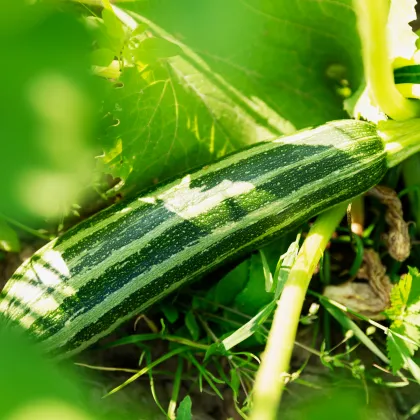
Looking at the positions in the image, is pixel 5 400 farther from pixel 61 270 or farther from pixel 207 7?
pixel 61 270

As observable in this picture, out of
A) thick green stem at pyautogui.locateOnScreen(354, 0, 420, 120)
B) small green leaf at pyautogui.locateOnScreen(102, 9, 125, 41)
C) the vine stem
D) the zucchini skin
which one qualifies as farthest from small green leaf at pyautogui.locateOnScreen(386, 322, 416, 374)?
small green leaf at pyautogui.locateOnScreen(102, 9, 125, 41)

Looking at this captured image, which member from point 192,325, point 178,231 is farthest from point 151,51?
point 192,325

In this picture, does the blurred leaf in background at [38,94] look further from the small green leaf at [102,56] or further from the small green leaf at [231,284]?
the small green leaf at [231,284]

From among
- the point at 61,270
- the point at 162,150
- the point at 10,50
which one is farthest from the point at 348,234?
the point at 10,50

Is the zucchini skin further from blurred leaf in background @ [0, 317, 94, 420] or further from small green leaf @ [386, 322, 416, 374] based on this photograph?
blurred leaf in background @ [0, 317, 94, 420]

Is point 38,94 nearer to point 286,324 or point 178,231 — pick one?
point 178,231

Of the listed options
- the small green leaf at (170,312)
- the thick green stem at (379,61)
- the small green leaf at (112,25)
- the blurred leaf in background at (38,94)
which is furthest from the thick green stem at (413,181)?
the blurred leaf in background at (38,94)
